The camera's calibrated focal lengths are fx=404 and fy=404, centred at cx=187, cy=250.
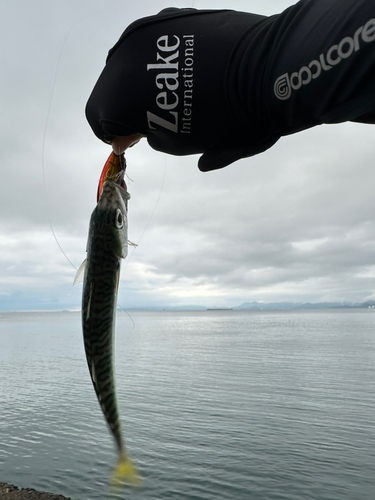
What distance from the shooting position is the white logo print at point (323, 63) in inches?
42.4

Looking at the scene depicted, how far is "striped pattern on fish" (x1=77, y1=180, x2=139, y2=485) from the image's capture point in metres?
1.58

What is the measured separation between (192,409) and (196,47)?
24.9m

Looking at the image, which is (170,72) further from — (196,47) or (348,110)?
(348,110)

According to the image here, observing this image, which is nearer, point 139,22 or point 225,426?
→ point 139,22

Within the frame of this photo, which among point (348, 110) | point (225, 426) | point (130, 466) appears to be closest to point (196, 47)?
point (348, 110)

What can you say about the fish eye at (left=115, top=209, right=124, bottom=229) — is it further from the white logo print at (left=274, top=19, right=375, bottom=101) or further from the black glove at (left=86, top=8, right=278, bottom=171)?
the white logo print at (left=274, top=19, right=375, bottom=101)

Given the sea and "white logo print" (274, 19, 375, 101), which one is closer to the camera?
"white logo print" (274, 19, 375, 101)

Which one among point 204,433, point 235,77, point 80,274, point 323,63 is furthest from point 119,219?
point 204,433

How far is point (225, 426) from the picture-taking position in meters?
20.6

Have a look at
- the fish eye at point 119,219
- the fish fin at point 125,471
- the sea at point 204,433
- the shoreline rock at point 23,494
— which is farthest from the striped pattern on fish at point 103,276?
the shoreline rock at point 23,494

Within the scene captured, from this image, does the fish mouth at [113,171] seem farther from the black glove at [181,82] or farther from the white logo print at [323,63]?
the white logo print at [323,63]

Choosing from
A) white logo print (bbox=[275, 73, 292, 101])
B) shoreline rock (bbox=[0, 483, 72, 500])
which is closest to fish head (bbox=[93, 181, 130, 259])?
white logo print (bbox=[275, 73, 292, 101])

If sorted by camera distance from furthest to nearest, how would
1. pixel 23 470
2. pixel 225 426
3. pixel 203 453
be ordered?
pixel 225 426 → pixel 203 453 → pixel 23 470

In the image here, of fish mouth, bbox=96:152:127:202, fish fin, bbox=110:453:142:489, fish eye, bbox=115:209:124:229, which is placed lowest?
fish fin, bbox=110:453:142:489
